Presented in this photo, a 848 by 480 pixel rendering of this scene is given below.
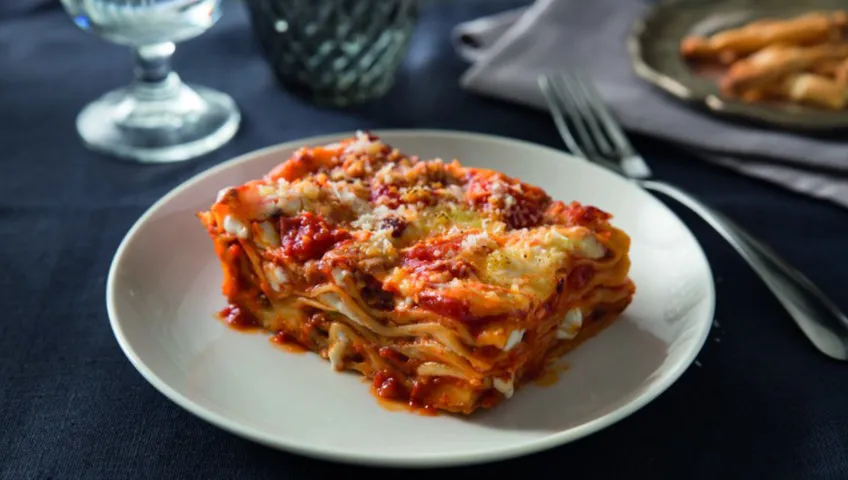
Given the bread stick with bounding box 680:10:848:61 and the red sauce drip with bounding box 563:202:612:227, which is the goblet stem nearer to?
the red sauce drip with bounding box 563:202:612:227

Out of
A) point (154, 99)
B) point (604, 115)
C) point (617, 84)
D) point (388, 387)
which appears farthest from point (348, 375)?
point (617, 84)

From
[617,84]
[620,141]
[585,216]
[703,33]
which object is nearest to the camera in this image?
[585,216]

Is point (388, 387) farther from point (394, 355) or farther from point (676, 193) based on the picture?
point (676, 193)

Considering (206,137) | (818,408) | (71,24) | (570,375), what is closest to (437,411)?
(570,375)

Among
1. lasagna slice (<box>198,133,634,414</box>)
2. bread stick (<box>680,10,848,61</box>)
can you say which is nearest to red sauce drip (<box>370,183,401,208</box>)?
lasagna slice (<box>198,133,634,414</box>)

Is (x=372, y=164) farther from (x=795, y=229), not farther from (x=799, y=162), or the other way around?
(x=799, y=162)

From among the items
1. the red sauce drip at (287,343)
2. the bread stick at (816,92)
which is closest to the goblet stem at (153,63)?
the red sauce drip at (287,343)

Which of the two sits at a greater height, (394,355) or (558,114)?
(394,355)
